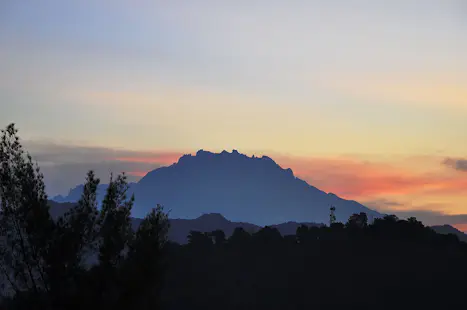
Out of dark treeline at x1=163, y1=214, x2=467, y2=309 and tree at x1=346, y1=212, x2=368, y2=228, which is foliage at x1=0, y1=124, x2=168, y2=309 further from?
tree at x1=346, y1=212, x2=368, y2=228

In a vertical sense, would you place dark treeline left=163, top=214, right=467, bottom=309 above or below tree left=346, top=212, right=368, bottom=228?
below

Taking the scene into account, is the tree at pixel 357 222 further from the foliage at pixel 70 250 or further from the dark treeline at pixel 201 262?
the foliage at pixel 70 250

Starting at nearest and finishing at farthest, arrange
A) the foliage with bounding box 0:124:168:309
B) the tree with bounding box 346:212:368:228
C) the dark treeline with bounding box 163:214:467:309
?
the foliage with bounding box 0:124:168:309
the dark treeline with bounding box 163:214:467:309
the tree with bounding box 346:212:368:228

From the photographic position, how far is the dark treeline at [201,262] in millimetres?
37719

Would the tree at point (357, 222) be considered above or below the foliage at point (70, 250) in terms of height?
above

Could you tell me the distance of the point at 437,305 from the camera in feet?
423

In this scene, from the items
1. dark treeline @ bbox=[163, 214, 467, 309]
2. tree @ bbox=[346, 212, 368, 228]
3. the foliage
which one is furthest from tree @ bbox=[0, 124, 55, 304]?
tree @ bbox=[346, 212, 368, 228]

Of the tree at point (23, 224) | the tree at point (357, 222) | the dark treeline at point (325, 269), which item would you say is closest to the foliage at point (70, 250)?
the tree at point (23, 224)

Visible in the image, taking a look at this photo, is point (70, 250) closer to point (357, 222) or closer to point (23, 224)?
point (23, 224)

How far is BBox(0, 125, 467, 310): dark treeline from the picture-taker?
124ft

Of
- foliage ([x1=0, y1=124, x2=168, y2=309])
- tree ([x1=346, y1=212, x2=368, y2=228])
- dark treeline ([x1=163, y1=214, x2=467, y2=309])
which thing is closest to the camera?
foliage ([x1=0, y1=124, x2=168, y2=309])

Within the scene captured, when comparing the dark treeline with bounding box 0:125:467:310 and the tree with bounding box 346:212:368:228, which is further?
the tree with bounding box 346:212:368:228

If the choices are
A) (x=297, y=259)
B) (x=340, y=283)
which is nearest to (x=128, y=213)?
(x=340, y=283)

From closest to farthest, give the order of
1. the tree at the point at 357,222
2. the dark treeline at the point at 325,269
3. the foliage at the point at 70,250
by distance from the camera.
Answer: the foliage at the point at 70,250 < the dark treeline at the point at 325,269 < the tree at the point at 357,222
